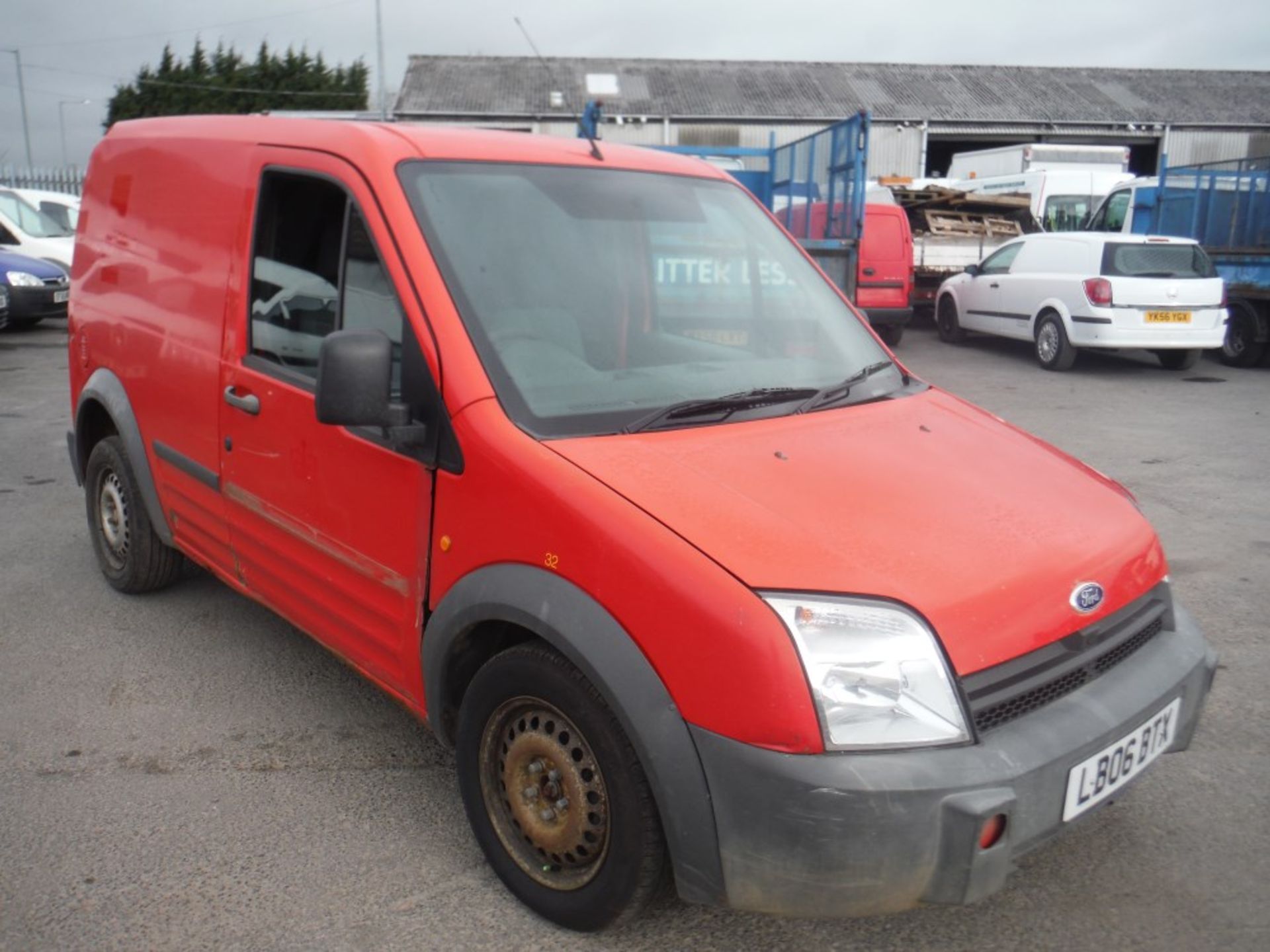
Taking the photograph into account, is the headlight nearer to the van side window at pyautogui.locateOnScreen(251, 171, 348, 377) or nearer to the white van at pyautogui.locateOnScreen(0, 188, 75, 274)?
the van side window at pyautogui.locateOnScreen(251, 171, 348, 377)

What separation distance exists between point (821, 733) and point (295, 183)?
2248mm

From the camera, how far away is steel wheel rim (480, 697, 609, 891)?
8.00 ft

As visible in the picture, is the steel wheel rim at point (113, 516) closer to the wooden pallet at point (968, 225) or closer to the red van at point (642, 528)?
the red van at point (642, 528)

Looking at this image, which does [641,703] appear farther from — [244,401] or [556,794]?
[244,401]

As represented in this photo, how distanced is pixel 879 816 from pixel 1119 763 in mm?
669

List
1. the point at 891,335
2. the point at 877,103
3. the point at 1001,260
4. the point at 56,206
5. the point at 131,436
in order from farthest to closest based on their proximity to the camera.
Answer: the point at 877,103
the point at 56,206
the point at 891,335
the point at 1001,260
the point at 131,436

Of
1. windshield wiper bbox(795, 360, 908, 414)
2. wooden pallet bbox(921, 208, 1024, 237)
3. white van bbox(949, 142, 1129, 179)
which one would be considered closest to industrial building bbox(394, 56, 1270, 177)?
white van bbox(949, 142, 1129, 179)

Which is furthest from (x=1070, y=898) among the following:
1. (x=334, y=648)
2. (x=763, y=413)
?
(x=334, y=648)

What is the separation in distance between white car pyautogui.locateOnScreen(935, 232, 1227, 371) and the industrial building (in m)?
18.6

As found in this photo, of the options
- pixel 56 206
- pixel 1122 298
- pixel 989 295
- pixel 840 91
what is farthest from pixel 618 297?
pixel 840 91

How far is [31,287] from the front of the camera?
1395 centimetres

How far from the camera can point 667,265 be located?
3219 mm

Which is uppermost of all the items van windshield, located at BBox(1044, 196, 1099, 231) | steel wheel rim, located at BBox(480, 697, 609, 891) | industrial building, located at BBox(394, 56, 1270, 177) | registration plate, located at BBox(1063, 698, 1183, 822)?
industrial building, located at BBox(394, 56, 1270, 177)

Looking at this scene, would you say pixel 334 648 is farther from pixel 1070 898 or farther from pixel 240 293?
pixel 1070 898
